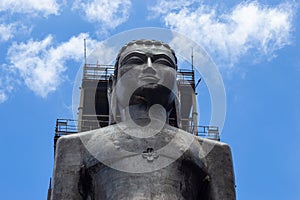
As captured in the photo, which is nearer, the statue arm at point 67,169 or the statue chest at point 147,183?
the statue chest at point 147,183

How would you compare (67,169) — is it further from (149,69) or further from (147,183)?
(149,69)

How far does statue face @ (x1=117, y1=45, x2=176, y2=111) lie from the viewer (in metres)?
7.94

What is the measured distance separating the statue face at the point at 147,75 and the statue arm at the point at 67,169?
964mm

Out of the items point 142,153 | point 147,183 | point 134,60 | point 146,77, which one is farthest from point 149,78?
point 147,183

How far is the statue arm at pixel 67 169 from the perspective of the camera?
739cm

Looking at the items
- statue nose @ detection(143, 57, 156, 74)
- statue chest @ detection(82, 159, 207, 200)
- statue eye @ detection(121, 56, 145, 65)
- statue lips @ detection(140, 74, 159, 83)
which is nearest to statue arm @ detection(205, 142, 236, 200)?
statue chest @ detection(82, 159, 207, 200)

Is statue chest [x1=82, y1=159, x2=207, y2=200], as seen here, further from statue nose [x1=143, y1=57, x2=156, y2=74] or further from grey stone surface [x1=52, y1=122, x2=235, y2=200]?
statue nose [x1=143, y1=57, x2=156, y2=74]

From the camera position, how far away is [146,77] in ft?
26.0

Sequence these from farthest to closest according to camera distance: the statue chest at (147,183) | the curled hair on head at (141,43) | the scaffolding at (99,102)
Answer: the scaffolding at (99,102)
the curled hair on head at (141,43)
the statue chest at (147,183)

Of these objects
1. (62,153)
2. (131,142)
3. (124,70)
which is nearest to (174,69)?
(124,70)

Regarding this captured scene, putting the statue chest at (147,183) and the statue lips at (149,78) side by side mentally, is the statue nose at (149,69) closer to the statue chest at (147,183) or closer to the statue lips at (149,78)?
the statue lips at (149,78)

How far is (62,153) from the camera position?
780cm

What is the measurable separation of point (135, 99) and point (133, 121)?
311 mm

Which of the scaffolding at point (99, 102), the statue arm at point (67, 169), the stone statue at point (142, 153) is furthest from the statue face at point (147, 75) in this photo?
the scaffolding at point (99, 102)
